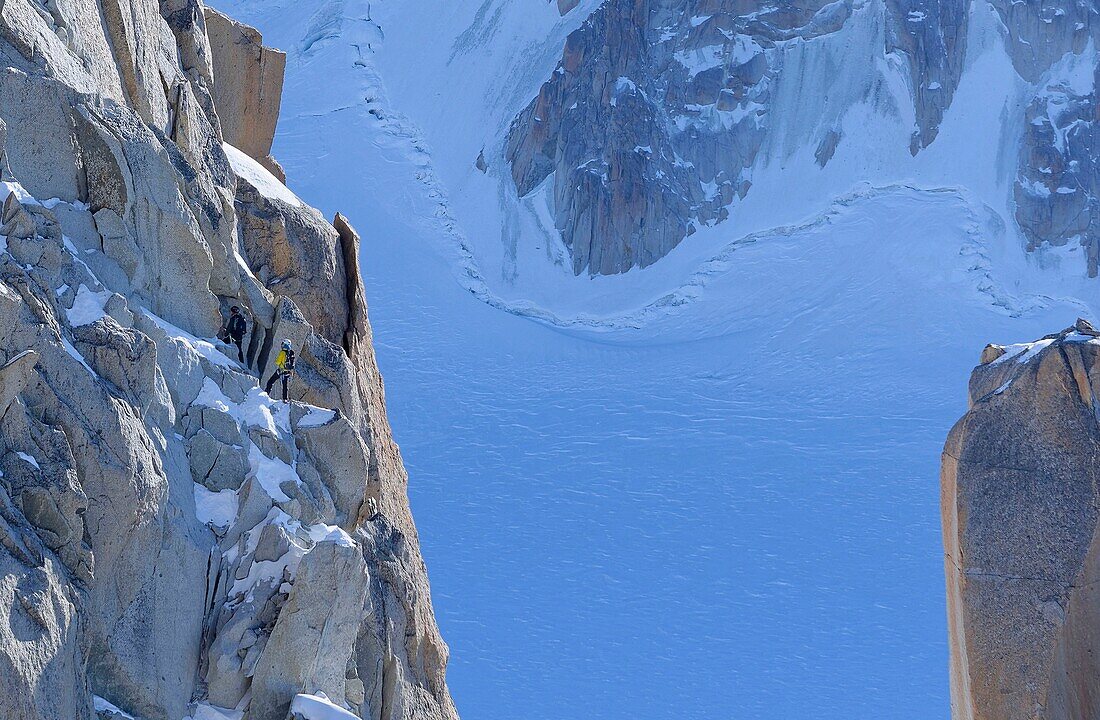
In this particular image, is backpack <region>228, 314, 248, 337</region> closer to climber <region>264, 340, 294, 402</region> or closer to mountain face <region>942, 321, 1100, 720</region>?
climber <region>264, 340, 294, 402</region>

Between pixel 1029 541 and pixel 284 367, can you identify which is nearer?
pixel 1029 541

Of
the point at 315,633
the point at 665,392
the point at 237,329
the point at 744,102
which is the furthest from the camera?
the point at 744,102

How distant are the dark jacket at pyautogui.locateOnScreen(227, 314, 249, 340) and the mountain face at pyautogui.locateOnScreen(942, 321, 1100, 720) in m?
5.61

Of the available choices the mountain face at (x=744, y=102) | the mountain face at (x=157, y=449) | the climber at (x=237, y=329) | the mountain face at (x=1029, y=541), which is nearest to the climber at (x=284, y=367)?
the mountain face at (x=157, y=449)

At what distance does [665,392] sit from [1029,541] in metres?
41.8

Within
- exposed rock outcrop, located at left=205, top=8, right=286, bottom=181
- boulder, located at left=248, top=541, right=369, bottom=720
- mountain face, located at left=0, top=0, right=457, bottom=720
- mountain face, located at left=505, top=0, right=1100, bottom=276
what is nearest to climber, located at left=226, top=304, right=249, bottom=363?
mountain face, located at left=0, top=0, right=457, bottom=720

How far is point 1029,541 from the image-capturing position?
399 inches

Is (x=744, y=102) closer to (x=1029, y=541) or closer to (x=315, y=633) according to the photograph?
(x=1029, y=541)

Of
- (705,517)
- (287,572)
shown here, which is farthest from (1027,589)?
(705,517)

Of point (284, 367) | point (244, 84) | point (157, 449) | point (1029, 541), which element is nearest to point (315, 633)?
point (157, 449)

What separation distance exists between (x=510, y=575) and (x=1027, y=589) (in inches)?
1141

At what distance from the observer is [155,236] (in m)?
11.3

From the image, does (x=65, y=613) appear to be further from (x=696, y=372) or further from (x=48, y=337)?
(x=696, y=372)

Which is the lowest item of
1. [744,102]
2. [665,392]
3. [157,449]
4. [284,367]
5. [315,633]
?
[315,633]
